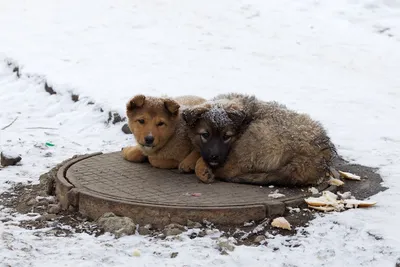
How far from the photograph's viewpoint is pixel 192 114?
6.24m

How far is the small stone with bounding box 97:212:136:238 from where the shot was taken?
17.5 feet

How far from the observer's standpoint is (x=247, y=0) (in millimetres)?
16281

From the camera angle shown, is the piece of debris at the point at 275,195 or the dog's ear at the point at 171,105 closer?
the piece of debris at the point at 275,195

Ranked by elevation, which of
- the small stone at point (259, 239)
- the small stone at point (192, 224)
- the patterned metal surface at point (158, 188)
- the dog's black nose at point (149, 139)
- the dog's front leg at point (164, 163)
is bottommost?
the small stone at point (259, 239)

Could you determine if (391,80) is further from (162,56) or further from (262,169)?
(262,169)

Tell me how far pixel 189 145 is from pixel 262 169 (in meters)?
0.81

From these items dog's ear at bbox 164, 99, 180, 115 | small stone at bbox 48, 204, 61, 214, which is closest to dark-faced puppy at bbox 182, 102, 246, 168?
dog's ear at bbox 164, 99, 180, 115

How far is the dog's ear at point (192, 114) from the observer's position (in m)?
6.21

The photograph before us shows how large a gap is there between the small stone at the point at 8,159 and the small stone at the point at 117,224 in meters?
2.47

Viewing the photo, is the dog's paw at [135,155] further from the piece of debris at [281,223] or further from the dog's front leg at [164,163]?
the piece of debris at [281,223]

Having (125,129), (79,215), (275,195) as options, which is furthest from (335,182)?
(125,129)

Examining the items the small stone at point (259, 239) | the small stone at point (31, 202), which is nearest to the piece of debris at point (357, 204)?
the small stone at point (259, 239)

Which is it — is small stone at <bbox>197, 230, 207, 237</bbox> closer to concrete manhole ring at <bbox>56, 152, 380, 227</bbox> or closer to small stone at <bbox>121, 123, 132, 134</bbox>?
concrete manhole ring at <bbox>56, 152, 380, 227</bbox>

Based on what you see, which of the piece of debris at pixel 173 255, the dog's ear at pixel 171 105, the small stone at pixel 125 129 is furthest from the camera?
the small stone at pixel 125 129
